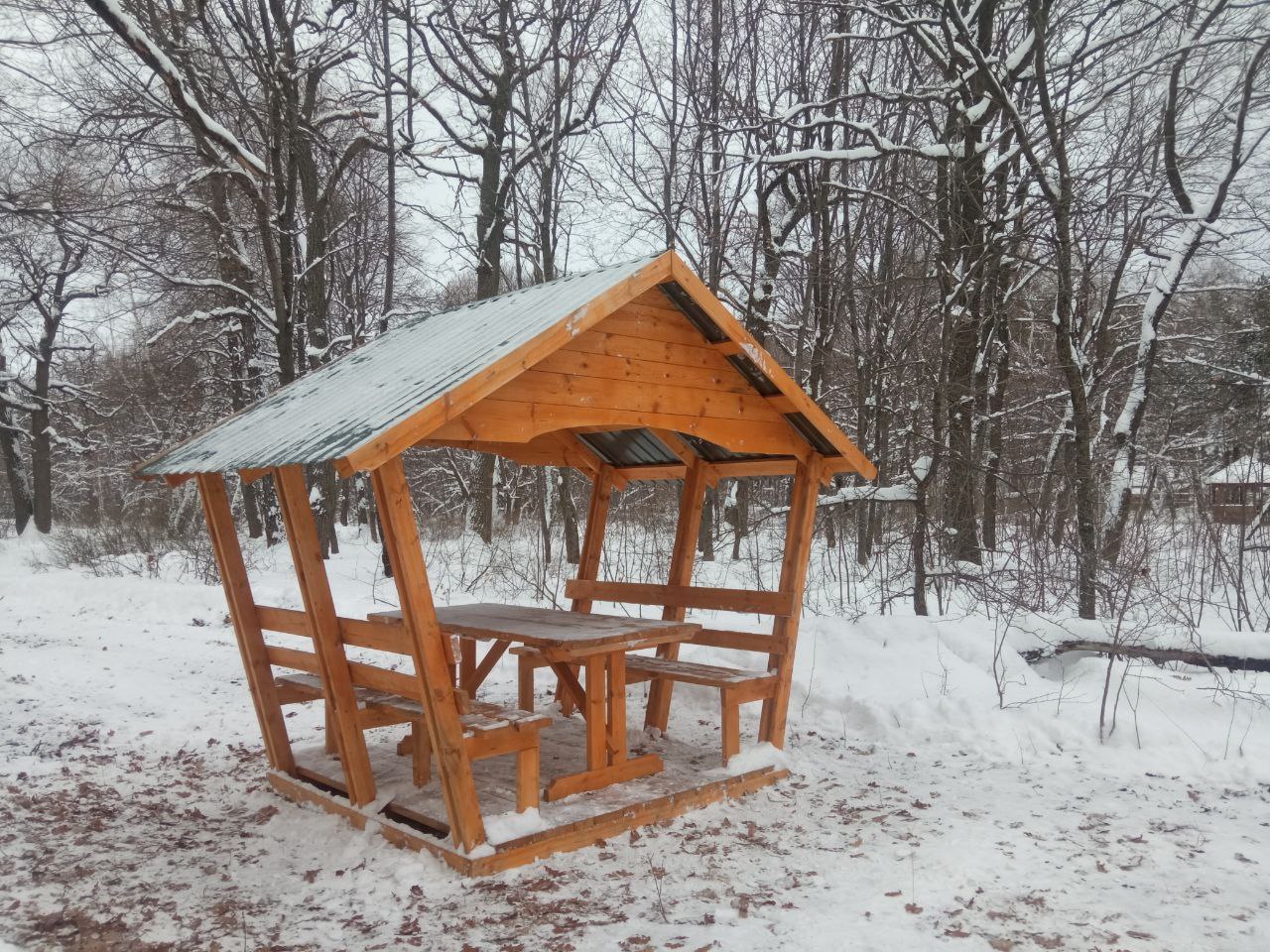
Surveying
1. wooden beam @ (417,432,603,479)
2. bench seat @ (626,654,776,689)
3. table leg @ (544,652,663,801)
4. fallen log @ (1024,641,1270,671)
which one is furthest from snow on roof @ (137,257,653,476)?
fallen log @ (1024,641,1270,671)

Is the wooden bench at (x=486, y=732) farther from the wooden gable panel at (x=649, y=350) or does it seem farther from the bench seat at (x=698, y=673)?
the wooden gable panel at (x=649, y=350)

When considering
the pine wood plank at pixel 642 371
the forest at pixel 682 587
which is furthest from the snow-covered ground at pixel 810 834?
the pine wood plank at pixel 642 371

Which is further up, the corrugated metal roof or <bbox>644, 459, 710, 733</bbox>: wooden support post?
the corrugated metal roof

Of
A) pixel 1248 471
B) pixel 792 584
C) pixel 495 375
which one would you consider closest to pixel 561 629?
pixel 792 584

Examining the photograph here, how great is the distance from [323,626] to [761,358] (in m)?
2.93

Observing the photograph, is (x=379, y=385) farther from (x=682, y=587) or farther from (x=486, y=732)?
(x=682, y=587)

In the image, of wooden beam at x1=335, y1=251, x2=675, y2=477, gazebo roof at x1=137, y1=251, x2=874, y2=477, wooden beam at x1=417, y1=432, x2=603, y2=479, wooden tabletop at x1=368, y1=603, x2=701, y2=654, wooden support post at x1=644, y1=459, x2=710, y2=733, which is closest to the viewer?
wooden beam at x1=335, y1=251, x2=675, y2=477

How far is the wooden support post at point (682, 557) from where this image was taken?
6836mm

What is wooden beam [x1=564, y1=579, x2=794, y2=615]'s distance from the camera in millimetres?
6027

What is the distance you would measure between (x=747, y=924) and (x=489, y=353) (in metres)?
2.84

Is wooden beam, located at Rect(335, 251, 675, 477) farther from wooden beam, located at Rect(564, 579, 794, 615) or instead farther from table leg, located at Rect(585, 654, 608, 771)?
wooden beam, located at Rect(564, 579, 794, 615)

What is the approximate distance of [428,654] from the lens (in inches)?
171

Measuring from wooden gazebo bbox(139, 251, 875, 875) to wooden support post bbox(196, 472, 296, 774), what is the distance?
13 millimetres

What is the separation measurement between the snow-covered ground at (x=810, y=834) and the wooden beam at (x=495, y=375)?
206cm
